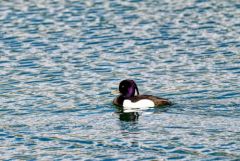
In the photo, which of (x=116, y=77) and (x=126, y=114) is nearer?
(x=126, y=114)

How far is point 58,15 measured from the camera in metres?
39.8

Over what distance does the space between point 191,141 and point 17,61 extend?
1175cm

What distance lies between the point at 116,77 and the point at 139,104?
10.6 feet

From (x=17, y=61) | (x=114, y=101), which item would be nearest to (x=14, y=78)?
(x=17, y=61)

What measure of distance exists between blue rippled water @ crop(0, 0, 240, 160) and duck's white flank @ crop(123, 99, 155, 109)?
33cm

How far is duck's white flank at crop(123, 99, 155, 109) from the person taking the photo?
25927 millimetres

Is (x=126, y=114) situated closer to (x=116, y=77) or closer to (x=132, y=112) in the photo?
(x=132, y=112)

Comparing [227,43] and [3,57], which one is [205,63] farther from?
[3,57]

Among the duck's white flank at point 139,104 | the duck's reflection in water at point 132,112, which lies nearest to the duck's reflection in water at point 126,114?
the duck's reflection in water at point 132,112

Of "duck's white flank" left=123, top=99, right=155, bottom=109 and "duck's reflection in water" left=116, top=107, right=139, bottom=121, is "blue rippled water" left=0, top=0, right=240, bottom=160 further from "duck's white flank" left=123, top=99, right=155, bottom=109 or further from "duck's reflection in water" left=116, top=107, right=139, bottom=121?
"duck's white flank" left=123, top=99, right=155, bottom=109

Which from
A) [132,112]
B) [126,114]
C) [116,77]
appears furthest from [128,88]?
[116,77]

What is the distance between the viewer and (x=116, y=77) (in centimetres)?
2948

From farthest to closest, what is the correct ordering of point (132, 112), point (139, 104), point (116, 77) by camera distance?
1. point (116, 77)
2. point (139, 104)
3. point (132, 112)

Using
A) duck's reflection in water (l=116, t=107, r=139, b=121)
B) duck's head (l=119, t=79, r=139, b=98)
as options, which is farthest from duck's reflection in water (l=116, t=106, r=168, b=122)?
duck's head (l=119, t=79, r=139, b=98)
